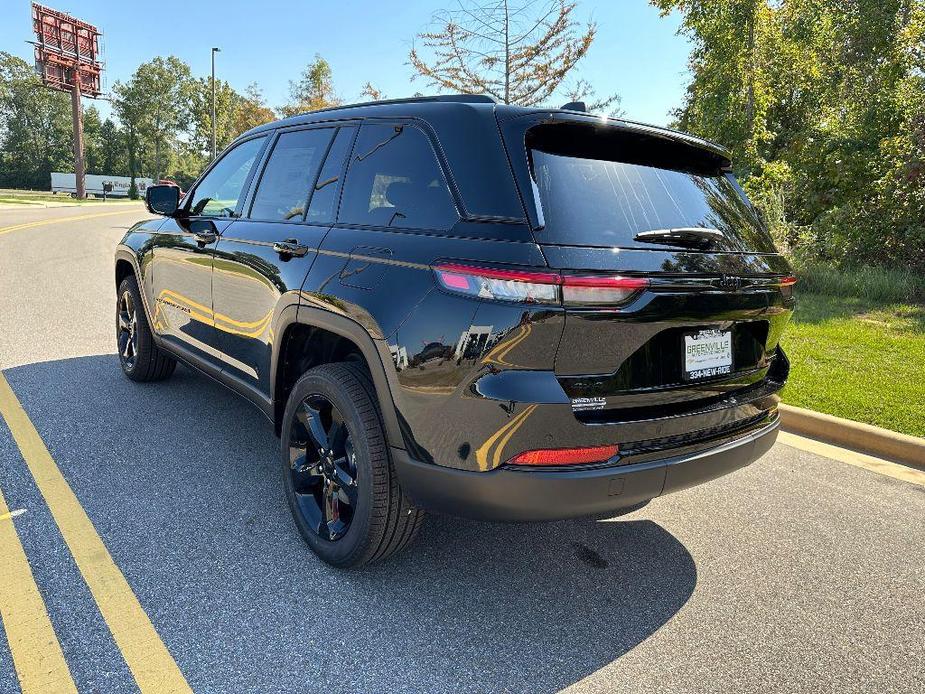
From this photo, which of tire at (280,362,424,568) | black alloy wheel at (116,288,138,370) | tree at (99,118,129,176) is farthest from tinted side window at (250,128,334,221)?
tree at (99,118,129,176)

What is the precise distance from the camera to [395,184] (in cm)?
278

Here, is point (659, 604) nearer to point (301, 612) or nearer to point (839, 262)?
point (301, 612)

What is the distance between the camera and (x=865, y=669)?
2375mm

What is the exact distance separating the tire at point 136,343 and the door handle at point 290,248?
214 centimetres

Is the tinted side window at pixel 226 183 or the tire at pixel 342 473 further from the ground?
the tinted side window at pixel 226 183

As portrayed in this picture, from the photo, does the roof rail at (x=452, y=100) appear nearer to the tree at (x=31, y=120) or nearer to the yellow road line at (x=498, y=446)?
the yellow road line at (x=498, y=446)

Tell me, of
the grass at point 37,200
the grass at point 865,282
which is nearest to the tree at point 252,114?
the grass at point 37,200

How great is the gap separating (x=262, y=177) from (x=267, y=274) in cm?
76

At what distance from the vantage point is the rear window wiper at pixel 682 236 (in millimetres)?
2441

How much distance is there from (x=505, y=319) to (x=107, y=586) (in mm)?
1881

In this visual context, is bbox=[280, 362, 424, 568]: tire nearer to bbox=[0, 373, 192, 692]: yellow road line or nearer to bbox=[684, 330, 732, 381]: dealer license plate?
bbox=[0, 373, 192, 692]: yellow road line

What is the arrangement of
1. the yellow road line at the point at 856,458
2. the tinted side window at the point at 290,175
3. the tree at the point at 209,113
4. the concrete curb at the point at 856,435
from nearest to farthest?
the tinted side window at the point at 290,175
the yellow road line at the point at 856,458
the concrete curb at the point at 856,435
the tree at the point at 209,113

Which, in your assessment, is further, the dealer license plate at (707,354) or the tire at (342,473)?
the tire at (342,473)

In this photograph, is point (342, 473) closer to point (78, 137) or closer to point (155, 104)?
point (78, 137)
